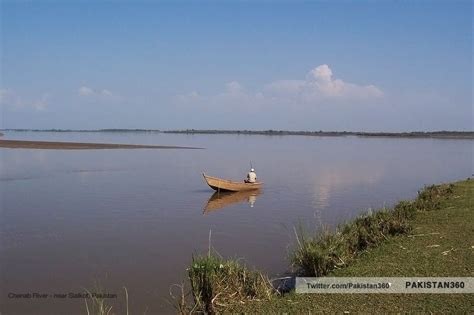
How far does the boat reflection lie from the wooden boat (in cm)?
24

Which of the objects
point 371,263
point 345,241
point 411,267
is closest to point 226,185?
point 345,241

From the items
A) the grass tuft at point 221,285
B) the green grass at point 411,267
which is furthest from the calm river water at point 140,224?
the green grass at point 411,267

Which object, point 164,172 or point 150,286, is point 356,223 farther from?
point 164,172

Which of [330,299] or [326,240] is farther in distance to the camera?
[326,240]

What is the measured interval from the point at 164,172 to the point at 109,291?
23.9 meters

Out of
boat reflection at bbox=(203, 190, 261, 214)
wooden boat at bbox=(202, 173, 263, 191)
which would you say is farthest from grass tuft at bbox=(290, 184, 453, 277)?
wooden boat at bbox=(202, 173, 263, 191)

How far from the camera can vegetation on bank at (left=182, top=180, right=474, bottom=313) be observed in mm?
6875

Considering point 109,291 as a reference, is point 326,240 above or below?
above

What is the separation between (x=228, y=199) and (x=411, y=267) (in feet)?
47.6

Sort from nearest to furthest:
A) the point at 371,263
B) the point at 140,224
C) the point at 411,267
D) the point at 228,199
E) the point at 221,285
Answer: the point at 221,285 → the point at 411,267 → the point at 371,263 → the point at 140,224 → the point at 228,199

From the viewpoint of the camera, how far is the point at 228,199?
22.2m

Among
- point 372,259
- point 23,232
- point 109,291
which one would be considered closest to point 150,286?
point 109,291

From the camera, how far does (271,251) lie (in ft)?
39.7

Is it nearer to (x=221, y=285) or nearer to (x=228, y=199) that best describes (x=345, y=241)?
(x=221, y=285)
